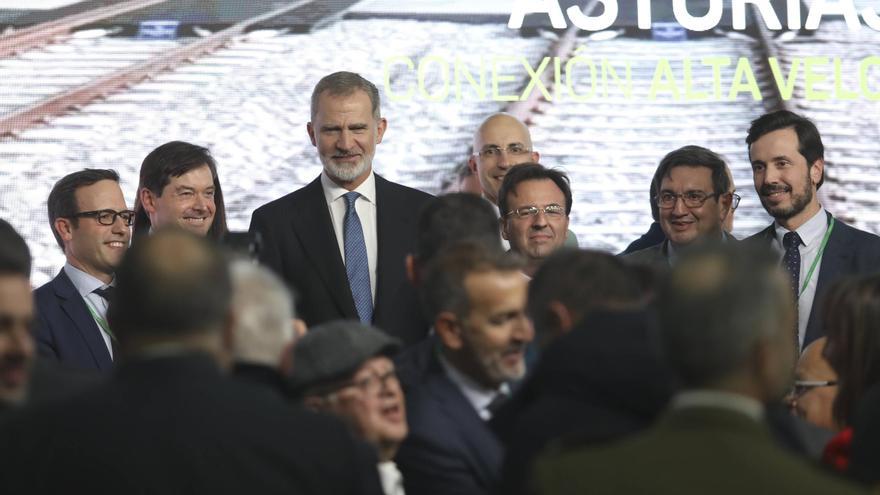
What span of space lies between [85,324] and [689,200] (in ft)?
6.61

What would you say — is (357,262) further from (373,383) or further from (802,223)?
(373,383)

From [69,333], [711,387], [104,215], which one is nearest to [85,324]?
[69,333]

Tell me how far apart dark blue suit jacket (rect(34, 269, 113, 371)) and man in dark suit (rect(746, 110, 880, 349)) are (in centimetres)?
211

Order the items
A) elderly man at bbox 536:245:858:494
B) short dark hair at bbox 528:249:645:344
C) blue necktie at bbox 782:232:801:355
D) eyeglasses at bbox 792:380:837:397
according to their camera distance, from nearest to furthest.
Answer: elderly man at bbox 536:245:858:494 < short dark hair at bbox 528:249:645:344 < eyeglasses at bbox 792:380:837:397 < blue necktie at bbox 782:232:801:355

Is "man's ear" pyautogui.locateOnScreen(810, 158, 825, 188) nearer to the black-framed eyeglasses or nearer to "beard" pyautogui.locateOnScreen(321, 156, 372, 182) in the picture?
"beard" pyautogui.locateOnScreen(321, 156, 372, 182)

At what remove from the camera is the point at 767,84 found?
21.7 ft

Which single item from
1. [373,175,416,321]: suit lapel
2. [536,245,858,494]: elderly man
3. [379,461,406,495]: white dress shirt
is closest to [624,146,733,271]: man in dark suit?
[373,175,416,321]: suit lapel

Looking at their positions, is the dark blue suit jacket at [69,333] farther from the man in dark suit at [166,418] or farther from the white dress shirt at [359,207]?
the man in dark suit at [166,418]

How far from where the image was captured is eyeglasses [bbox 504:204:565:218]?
487 cm

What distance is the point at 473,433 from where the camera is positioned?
3102 millimetres

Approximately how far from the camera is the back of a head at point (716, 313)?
1928mm

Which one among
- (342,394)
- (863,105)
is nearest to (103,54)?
(863,105)

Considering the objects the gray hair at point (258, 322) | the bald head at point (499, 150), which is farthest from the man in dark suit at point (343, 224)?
the gray hair at point (258, 322)

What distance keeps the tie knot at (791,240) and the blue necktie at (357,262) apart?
1403mm
